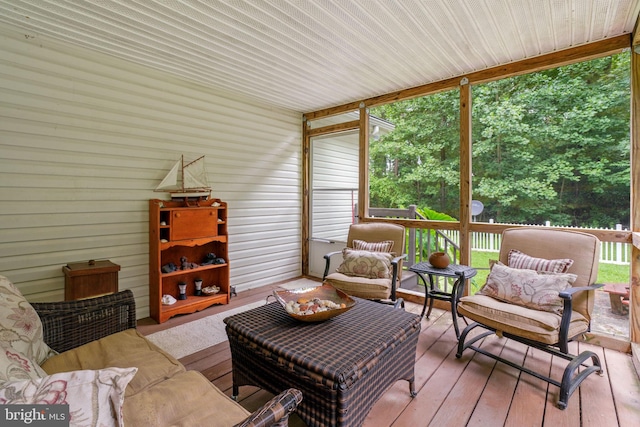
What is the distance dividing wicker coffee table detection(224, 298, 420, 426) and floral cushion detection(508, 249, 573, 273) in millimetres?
1293

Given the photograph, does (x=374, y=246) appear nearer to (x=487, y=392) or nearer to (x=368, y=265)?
(x=368, y=265)

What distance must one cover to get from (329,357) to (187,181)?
9.68ft

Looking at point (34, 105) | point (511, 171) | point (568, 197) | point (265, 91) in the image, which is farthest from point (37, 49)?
point (568, 197)

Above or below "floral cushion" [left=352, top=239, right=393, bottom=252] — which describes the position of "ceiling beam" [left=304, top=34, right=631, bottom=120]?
above

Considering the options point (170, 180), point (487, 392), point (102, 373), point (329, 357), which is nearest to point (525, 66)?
point (487, 392)

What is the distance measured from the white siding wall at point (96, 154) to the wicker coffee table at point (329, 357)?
2.19 metres

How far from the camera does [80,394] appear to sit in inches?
31.9

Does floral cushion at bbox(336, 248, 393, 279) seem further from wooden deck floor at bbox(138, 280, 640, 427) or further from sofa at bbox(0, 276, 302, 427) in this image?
sofa at bbox(0, 276, 302, 427)

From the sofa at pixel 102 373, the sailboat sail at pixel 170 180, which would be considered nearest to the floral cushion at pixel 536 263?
the sofa at pixel 102 373

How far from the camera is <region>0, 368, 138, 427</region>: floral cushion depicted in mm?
775

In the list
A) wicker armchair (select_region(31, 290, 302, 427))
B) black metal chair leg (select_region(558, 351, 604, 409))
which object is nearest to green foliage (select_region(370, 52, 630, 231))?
black metal chair leg (select_region(558, 351, 604, 409))

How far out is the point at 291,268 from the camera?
529 centimetres

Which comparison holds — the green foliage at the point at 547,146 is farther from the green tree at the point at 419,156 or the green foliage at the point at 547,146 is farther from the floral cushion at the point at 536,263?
the floral cushion at the point at 536,263

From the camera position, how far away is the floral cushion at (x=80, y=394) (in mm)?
775
